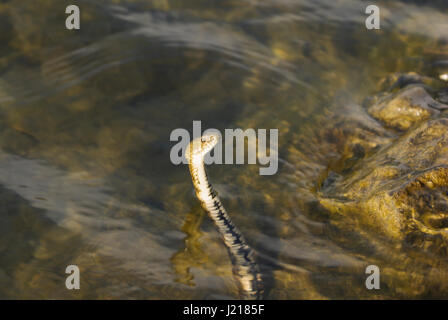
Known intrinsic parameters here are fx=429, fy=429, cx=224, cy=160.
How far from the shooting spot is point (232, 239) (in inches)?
136

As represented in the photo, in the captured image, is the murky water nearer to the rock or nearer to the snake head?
the rock

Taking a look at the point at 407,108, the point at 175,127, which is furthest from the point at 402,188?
the point at 175,127

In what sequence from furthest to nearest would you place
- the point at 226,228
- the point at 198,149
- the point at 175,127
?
the point at 175,127 → the point at 226,228 → the point at 198,149

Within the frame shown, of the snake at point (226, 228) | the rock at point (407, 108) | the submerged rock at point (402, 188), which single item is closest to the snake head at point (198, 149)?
the snake at point (226, 228)

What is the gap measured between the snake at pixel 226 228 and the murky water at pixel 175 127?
0.29 ft

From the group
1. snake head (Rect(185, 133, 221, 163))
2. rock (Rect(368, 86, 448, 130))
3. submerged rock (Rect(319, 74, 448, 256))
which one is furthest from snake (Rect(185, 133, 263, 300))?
rock (Rect(368, 86, 448, 130))

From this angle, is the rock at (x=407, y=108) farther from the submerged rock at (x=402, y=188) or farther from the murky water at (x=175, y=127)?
the murky water at (x=175, y=127)

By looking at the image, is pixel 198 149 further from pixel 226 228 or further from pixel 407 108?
pixel 407 108

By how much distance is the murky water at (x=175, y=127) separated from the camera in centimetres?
326

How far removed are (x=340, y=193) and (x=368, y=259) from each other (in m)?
0.68

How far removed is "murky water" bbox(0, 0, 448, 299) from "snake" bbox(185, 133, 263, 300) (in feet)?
0.29

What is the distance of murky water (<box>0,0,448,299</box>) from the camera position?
326 centimetres

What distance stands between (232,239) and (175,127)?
61.4 inches

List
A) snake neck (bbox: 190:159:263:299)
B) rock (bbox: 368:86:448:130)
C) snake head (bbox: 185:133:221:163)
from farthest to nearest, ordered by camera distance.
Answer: rock (bbox: 368:86:448:130), snake head (bbox: 185:133:221:163), snake neck (bbox: 190:159:263:299)
